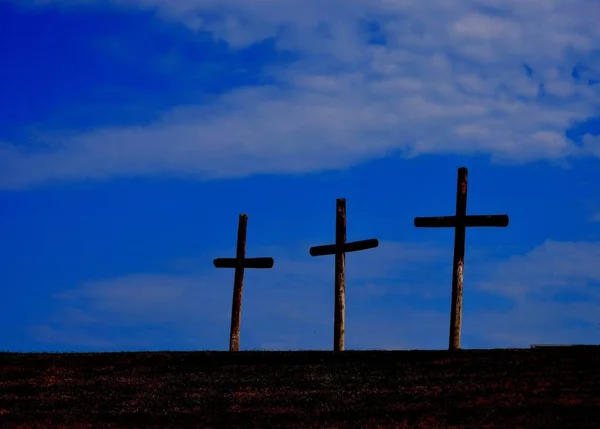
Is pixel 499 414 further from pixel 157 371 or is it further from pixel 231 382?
pixel 157 371

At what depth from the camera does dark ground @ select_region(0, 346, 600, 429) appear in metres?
23.1

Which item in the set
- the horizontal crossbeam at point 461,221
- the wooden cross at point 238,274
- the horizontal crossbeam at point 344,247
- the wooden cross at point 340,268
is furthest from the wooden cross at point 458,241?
the wooden cross at point 238,274

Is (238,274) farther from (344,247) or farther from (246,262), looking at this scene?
(344,247)

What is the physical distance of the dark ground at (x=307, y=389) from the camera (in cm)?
2309

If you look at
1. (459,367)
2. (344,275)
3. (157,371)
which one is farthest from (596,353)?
(157,371)

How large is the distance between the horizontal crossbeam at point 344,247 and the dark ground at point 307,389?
4.41m

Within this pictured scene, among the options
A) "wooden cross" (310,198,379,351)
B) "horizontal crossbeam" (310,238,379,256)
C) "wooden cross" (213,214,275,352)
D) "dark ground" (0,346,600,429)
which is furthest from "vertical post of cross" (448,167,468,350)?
"wooden cross" (213,214,275,352)

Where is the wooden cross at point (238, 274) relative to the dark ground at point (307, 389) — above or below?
above

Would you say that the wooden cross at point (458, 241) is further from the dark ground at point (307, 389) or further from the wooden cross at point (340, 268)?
the wooden cross at point (340, 268)

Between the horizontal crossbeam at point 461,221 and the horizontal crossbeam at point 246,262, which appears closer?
the horizontal crossbeam at point 461,221

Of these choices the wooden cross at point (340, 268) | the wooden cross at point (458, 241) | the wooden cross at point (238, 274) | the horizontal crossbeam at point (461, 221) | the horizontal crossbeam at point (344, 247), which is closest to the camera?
the horizontal crossbeam at point (461, 221)

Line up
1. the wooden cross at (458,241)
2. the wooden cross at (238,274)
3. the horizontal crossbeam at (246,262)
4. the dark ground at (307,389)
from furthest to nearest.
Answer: the wooden cross at (238,274) < the horizontal crossbeam at (246,262) < the wooden cross at (458,241) < the dark ground at (307,389)

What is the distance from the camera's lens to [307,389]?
88.7ft

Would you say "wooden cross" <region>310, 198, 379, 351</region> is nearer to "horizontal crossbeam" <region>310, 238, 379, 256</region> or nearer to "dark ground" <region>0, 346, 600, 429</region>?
"horizontal crossbeam" <region>310, 238, 379, 256</region>
